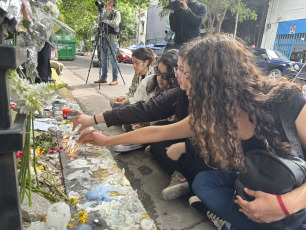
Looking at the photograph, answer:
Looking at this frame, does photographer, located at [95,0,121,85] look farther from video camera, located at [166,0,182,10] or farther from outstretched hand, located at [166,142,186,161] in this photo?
outstretched hand, located at [166,142,186,161]

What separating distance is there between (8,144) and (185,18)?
11.1 feet

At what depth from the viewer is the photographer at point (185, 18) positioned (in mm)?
3677

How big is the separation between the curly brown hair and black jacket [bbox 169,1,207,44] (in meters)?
2.52

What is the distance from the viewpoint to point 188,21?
3729 millimetres

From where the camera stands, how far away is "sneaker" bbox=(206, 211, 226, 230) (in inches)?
61.3

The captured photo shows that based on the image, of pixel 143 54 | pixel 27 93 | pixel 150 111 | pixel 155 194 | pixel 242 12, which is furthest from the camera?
pixel 242 12

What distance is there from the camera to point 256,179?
4.18ft

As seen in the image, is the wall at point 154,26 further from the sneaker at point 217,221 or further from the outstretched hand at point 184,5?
the sneaker at point 217,221

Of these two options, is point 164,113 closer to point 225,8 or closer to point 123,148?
point 123,148

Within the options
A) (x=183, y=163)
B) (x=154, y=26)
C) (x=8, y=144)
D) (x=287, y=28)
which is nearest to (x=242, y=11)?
(x=287, y=28)

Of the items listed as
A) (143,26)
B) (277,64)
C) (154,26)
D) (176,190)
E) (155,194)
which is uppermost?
(143,26)

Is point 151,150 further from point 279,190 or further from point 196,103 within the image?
point 279,190

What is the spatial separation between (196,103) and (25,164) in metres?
0.88

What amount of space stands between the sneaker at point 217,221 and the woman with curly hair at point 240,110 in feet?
0.65
